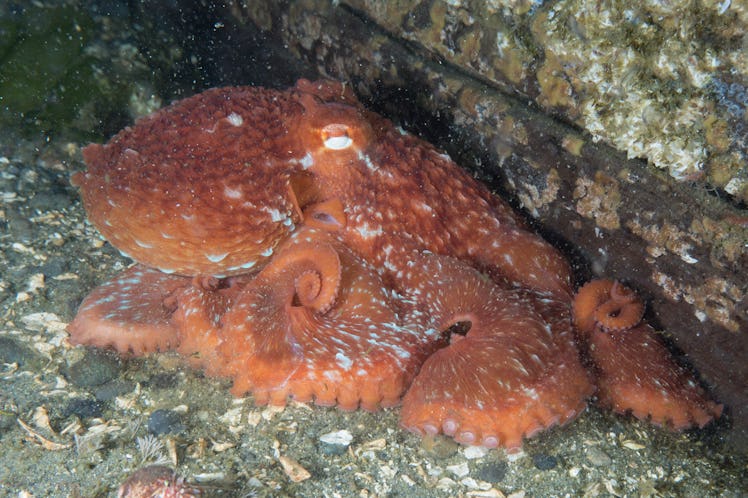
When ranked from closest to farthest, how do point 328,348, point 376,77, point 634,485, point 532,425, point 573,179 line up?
point 532,425 → point 634,485 → point 328,348 → point 573,179 → point 376,77

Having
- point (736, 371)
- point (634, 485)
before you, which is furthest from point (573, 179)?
point (634, 485)

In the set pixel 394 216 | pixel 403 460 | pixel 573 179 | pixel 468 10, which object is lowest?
pixel 403 460

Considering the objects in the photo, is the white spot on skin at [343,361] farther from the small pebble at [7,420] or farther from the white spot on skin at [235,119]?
the small pebble at [7,420]

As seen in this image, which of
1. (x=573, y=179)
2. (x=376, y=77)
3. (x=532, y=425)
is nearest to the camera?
(x=532, y=425)

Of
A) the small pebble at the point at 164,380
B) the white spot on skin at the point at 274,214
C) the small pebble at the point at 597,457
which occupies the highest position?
the white spot on skin at the point at 274,214

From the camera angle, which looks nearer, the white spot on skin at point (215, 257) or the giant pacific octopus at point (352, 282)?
the giant pacific octopus at point (352, 282)

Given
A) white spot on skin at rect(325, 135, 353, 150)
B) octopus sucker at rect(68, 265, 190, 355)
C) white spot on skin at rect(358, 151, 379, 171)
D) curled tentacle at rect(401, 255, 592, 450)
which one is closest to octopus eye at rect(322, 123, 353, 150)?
white spot on skin at rect(325, 135, 353, 150)

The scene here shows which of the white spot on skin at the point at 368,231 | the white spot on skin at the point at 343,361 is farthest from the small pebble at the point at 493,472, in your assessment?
the white spot on skin at the point at 368,231

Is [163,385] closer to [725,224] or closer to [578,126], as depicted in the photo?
[578,126]
